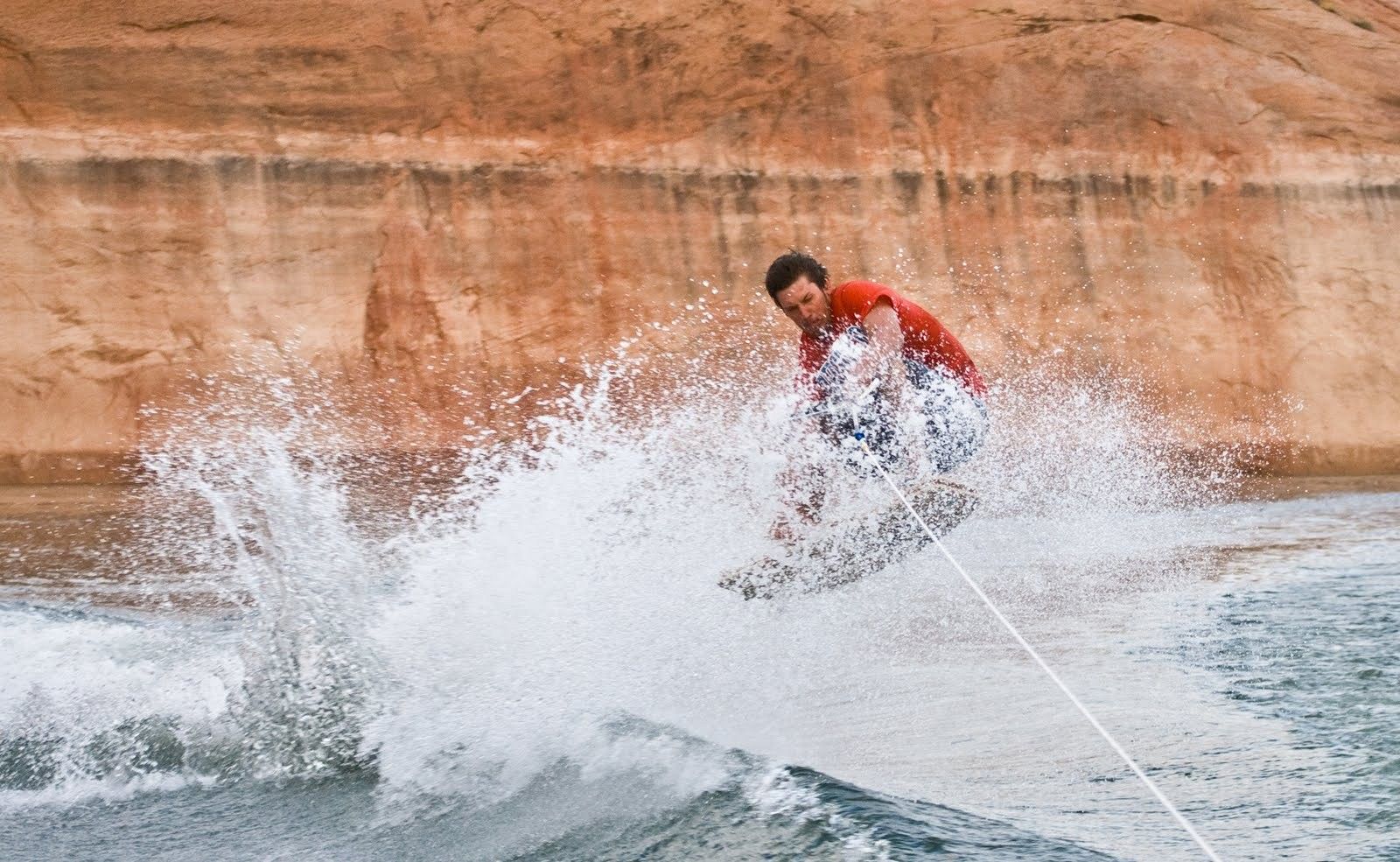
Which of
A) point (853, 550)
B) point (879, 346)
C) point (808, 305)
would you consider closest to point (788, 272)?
point (808, 305)

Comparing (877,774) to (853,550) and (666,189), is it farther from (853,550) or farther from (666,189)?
(666,189)

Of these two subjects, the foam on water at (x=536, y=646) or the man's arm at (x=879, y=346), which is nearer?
the foam on water at (x=536, y=646)

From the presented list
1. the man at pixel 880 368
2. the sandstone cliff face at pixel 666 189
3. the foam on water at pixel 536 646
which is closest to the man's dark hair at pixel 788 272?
the man at pixel 880 368

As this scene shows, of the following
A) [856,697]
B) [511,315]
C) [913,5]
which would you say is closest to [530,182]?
[511,315]

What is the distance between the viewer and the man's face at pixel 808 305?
17.0ft

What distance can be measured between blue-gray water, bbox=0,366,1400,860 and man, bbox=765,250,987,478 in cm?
29

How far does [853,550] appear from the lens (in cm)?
527

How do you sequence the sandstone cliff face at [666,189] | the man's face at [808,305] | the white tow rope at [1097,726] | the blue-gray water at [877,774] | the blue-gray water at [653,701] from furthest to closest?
the sandstone cliff face at [666,189] < the man's face at [808,305] < the blue-gray water at [653,701] < the blue-gray water at [877,774] < the white tow rope at [1097,726]

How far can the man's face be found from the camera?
519 cm

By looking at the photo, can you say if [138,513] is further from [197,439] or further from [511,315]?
[511,315]

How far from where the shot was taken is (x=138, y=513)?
37.4ft

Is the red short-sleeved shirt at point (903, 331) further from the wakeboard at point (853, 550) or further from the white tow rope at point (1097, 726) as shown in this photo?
the wakeboard at point (853, 550)

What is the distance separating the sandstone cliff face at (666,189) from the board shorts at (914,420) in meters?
9.15

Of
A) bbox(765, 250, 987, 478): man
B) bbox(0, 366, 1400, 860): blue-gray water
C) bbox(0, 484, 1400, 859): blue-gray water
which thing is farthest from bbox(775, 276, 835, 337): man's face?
bbox(0, 484, 1400, 859): blue-gray water
